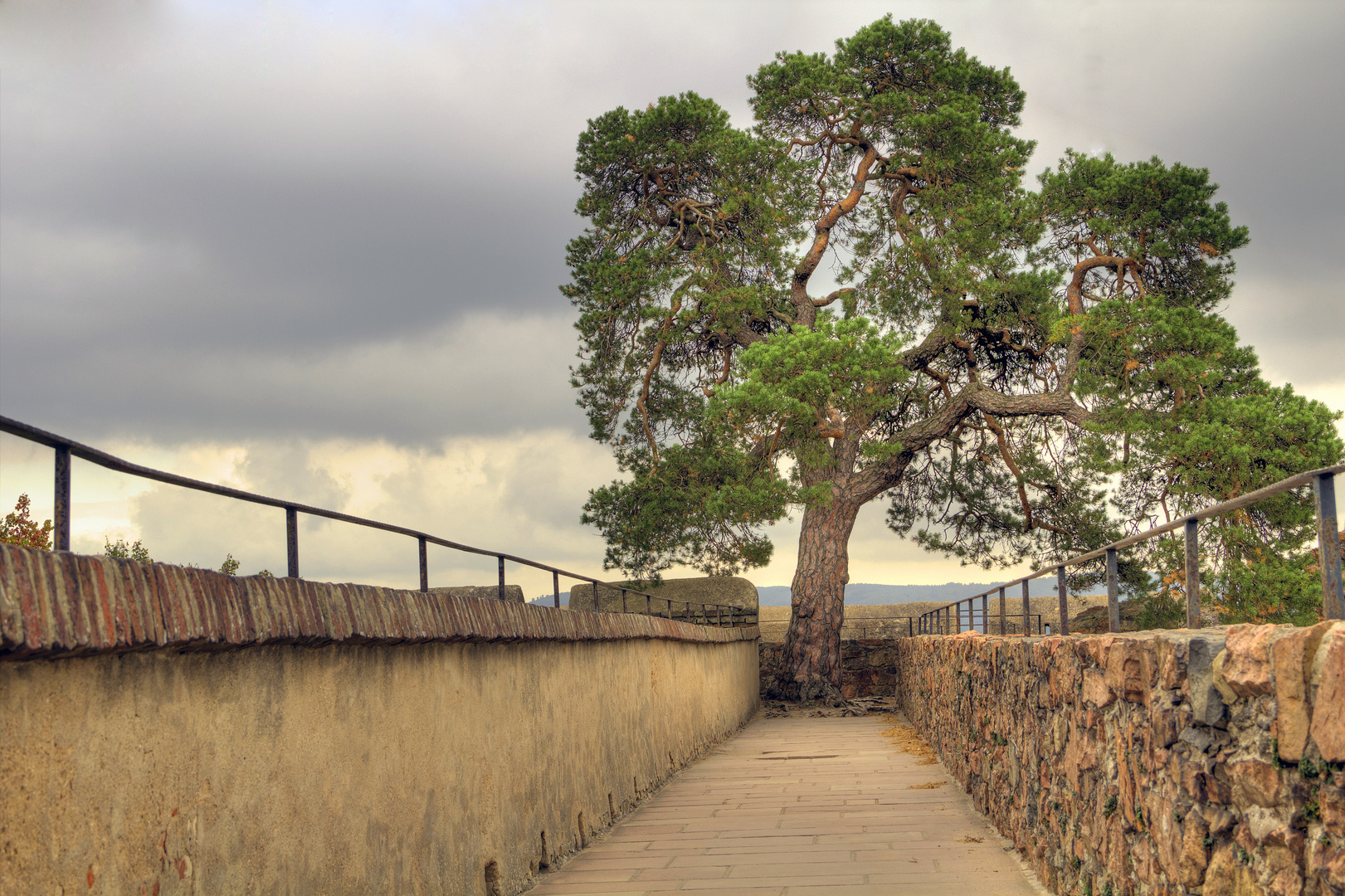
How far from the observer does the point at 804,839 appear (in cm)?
791

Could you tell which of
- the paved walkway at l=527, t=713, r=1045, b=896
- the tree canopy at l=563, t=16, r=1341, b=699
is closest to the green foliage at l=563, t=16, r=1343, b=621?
the tree canopy at l=563, t=16, r=1341, b=699

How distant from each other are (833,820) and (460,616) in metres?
4.60

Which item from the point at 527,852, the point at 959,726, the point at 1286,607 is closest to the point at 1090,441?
the point at 1286,607

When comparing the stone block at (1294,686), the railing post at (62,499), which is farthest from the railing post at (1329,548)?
the railing post at (62,499)

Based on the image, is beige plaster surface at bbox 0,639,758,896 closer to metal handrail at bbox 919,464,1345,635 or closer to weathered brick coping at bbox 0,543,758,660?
weathered brick coping at bbox 0,543,758,660

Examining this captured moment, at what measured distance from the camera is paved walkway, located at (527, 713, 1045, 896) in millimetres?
6457

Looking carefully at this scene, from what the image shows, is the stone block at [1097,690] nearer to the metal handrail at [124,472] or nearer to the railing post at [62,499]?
the metal handrail at [124,472]

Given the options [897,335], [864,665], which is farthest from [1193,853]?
[864,665]

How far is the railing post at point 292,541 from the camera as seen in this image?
3883mm

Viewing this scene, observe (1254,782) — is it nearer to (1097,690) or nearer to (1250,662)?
(1250,662)

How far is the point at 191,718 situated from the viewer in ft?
10.2

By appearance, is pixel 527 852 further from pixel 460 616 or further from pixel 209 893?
pixel 209 893

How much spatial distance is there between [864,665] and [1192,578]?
70.2 feet

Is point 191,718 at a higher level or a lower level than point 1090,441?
lower
